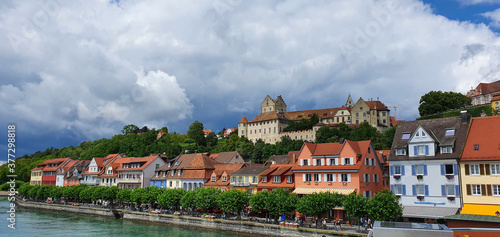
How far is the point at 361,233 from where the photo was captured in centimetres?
4466

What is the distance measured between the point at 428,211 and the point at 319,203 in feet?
41.9

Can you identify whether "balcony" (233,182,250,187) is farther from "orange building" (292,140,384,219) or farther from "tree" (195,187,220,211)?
"orange building" (292,140,384,219)

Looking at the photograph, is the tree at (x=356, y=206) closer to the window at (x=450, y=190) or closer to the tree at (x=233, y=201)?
the window at (x=450, y=190)

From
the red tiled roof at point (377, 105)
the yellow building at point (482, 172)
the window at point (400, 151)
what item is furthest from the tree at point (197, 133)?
the yellow building at point (482, 172)

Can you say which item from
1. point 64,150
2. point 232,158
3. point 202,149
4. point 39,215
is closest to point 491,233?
point 232,158

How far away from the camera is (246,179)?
70.1 metres

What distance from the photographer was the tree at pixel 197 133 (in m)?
175

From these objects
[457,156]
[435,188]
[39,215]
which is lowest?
[39,215]

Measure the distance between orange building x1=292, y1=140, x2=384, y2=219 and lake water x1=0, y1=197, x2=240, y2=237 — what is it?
1463 centimetres

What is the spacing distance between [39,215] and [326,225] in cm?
6539

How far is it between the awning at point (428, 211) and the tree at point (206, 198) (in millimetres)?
29048

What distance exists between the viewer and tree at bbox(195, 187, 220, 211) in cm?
6294

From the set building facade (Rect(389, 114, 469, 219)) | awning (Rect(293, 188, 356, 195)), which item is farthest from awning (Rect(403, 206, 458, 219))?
awning (Rect(293, 188, 356, 195))

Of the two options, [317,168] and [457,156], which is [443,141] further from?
[317,168]
